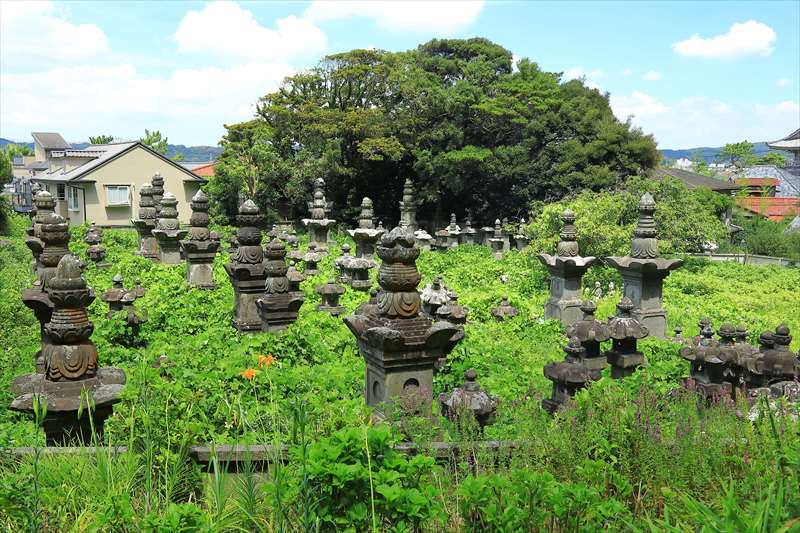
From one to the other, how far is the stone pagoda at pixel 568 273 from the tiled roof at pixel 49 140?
5398 cm

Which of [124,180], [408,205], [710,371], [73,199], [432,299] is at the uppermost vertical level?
[124,180]

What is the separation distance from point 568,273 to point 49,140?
57.2 m

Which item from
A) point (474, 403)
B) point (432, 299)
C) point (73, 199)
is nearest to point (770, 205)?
point (432, 299)

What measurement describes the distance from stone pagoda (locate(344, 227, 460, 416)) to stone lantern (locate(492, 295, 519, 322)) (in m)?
7.00

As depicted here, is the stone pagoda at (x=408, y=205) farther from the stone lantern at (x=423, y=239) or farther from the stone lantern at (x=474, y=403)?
the stone lantern at (x=474, y=403)

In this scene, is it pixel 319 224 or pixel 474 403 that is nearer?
pixel 474 403

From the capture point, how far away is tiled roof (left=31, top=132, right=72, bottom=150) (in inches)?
2227

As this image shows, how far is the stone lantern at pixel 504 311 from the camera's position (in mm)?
12602

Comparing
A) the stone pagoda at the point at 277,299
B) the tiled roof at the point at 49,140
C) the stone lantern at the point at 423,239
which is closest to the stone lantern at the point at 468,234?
the stone lantern at the point at 423,239

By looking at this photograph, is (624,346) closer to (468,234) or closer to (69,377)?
(69,377)

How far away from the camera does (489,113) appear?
30719 mm

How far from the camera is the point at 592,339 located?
7.25 metres

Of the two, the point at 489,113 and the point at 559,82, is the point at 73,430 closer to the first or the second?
the point at 489,113

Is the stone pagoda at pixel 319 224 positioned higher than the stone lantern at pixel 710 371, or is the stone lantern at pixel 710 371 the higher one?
the stone pagoda at pixel 319 224
